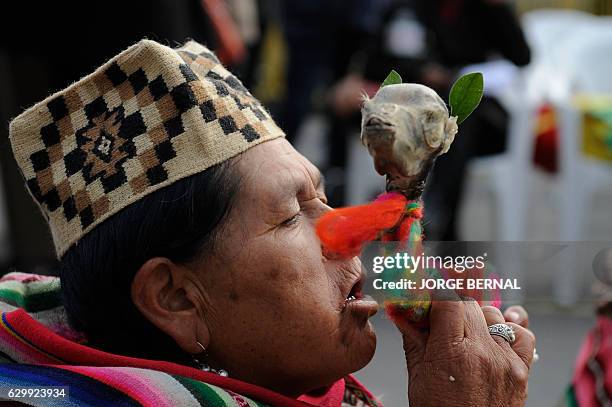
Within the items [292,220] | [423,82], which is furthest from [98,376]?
[423,82]

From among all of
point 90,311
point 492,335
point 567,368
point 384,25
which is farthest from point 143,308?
point 384,25

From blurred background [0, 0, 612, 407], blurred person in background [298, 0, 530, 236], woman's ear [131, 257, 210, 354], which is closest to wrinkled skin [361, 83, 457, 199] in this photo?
woman's ear [131, 257, 210, 354]

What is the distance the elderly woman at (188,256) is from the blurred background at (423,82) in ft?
5.78

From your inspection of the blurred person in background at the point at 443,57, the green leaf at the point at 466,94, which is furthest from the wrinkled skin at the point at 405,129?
the blurred person in background at the point at 443,57

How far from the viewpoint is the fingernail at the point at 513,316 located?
1.56 metres

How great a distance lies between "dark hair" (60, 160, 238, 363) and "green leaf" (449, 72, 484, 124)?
428mm

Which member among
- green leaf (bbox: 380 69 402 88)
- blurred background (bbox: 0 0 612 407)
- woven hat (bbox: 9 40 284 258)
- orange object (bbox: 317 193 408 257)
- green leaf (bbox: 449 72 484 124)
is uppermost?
green leaf (bbox: 380 69 402 88)

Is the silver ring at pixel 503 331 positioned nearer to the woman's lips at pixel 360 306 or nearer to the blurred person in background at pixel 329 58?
the woman's lips at pixel 360 306

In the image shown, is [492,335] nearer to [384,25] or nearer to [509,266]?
[509,266]

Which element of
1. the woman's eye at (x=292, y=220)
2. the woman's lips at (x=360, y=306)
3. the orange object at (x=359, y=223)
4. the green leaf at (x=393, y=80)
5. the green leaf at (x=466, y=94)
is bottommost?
the woman's lips at (x=360, y=306)

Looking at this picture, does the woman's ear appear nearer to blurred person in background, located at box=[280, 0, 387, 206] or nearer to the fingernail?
the fingernail

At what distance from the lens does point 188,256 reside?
1.55 m

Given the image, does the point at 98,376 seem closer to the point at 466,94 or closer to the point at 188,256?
the point at 188,256

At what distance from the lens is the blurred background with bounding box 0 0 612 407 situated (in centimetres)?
381
